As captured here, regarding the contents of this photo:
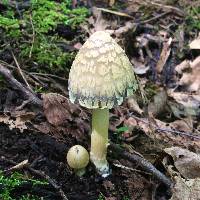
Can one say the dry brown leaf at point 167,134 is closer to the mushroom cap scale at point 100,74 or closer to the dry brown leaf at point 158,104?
the dry brown leaf at point 158,104

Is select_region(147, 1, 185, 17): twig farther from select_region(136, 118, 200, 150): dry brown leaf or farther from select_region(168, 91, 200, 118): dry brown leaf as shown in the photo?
select_region(136, 118, 200, 150): dry brown leaf

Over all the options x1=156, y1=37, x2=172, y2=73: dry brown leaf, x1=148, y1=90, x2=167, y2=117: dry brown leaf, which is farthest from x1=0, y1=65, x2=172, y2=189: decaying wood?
x1=156, y1=37, x2=172, y2=73: dry brown leaf

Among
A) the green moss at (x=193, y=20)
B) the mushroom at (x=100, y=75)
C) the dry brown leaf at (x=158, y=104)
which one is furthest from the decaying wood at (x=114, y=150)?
the green moss at (x=193, y=20)

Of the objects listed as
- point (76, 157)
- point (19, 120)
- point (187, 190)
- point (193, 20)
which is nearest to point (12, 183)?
→ point (76, 157)

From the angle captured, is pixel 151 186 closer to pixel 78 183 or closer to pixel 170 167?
pixel 170 167

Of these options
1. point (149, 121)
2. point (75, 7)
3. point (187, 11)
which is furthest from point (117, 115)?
point (187, 11)
